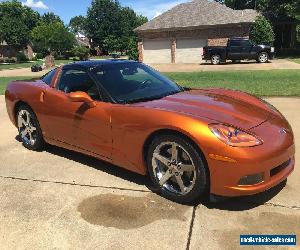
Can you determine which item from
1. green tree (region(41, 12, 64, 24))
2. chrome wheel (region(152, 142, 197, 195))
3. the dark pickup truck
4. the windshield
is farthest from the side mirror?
green tree (region(41, 12, 64, 24))

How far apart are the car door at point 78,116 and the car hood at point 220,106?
0.59 metres

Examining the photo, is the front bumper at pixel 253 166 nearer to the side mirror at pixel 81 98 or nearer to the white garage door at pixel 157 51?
the side mirror at pixel 81 98

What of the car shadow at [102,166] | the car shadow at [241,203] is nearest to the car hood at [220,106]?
the car shadow at [241,203]

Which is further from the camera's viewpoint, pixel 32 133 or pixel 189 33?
pixel 189 33

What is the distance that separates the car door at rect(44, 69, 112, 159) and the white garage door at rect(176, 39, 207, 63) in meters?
28.8

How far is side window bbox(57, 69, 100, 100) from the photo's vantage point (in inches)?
184

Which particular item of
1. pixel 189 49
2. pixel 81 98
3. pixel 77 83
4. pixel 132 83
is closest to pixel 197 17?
pixel 189 49

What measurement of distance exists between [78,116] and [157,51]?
3070 centimetres

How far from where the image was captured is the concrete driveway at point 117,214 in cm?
328

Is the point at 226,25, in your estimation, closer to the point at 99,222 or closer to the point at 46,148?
the point at 46,148

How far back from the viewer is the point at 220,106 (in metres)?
4.11

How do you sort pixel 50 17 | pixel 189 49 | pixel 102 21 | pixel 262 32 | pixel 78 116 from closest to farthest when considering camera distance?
pixel 78 116, pixel 262 32, pixel 189 49, pixel 102 21, pixel 50 17

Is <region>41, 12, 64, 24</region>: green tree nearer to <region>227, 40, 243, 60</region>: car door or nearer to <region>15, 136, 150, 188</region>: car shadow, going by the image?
<region>227, 40, 243, 60</region>: car door

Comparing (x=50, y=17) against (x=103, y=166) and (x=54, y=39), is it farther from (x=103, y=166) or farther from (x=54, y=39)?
(x=103, y=166)
